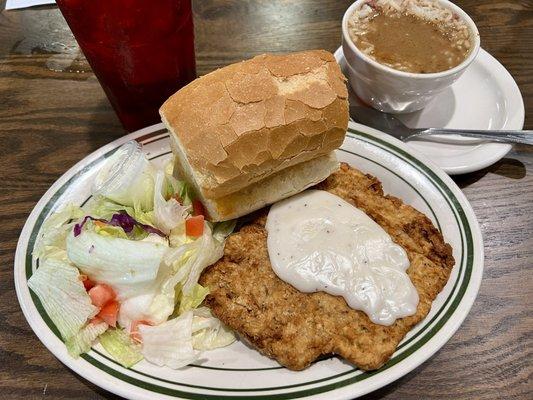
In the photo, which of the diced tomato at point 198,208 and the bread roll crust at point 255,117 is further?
the diced tomato at point 198,208

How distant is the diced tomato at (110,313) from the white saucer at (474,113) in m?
1.42

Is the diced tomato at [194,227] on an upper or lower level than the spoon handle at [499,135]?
upper

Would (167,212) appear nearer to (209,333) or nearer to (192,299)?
(192,299)

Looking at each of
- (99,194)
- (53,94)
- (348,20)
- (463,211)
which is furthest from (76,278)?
(348,20)

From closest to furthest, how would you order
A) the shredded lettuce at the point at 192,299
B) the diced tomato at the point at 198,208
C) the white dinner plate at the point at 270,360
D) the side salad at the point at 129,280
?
the white dinner plate at the point at 270,360
the side salad at the point at 129,280
the shredded lettuce at the point at 192,299
the diced tomato at the point at 198,208

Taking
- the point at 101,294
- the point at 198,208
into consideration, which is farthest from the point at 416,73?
the point at 101,294

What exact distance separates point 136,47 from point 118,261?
0.86 meters

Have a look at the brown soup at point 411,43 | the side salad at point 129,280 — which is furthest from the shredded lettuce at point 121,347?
the brown soup at point 411,43

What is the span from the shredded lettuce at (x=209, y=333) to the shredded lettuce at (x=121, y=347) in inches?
7.5

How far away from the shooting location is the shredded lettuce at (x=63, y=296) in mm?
1550

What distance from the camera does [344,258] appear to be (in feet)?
5.39

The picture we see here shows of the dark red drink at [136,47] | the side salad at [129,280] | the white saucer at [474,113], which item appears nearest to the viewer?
the side salad at [129,280]

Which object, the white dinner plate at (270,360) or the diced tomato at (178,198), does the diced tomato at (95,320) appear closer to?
the white dinner plate at (270,360)

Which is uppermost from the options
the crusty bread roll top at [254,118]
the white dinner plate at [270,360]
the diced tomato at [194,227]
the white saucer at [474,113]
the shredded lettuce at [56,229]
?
the crusty bread roll top at [254,118]
